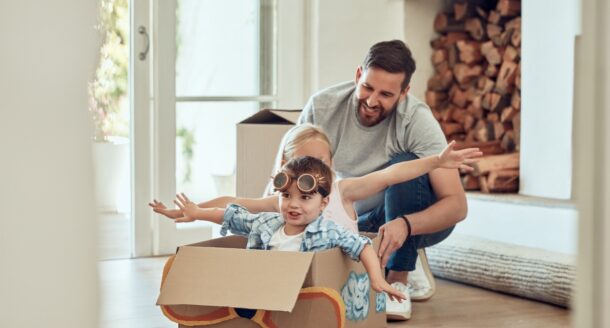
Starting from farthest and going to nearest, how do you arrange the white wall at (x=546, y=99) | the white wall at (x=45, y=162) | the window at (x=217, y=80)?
the window at (x=217, y=80) → the white wall at (x=546, y=99) → the white wall at (x=45, y=162)

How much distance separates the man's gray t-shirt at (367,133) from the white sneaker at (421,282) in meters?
0.26

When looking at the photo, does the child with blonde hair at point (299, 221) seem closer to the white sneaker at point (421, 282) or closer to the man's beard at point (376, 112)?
the man's beard at point (376, 112)

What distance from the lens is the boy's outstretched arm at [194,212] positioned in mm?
2035

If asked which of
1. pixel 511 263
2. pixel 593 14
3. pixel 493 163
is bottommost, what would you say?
pixel 511 263

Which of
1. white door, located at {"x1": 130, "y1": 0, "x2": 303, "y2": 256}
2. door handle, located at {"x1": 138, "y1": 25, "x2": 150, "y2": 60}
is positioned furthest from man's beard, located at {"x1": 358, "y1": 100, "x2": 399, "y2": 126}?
door handle, located at {"x1": 138, "y1": 25, "x2": 150, "y2": 60}

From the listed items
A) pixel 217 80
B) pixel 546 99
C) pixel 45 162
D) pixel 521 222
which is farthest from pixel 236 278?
pixel 217 80

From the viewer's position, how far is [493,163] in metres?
3.53

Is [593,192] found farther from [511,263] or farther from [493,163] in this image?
[493,163]

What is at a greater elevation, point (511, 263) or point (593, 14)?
point (593, 14)

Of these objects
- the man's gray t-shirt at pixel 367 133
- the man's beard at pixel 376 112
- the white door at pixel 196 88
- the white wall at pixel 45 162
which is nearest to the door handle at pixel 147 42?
the white door at pixel 196 88

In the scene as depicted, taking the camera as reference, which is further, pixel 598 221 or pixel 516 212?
pixel 516 212

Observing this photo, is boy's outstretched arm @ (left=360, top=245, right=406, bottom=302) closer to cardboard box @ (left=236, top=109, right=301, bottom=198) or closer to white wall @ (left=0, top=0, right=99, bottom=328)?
cardboard box @ (left=236, top=109, right=301, bottom=198)

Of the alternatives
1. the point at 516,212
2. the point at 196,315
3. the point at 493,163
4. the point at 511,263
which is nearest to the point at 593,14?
the point at 196,315

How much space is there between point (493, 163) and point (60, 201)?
3.31 metres
